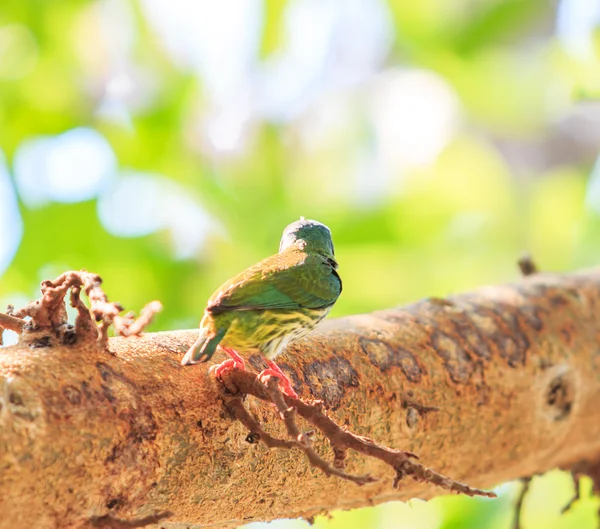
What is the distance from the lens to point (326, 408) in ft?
6.98

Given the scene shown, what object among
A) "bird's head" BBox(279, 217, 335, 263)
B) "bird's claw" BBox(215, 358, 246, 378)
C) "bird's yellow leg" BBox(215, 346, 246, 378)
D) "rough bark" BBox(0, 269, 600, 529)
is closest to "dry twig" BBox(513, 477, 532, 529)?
"rough bark" BBox(0, 269, 600, 529)

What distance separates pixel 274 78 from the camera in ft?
18.7

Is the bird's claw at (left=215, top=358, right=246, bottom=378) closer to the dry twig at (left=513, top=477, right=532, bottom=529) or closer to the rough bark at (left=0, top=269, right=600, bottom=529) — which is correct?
the rough bark at (left=0, top=269, right=600, bottom=529)

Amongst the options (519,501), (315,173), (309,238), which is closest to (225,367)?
(309,238)

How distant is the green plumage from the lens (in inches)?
77.7

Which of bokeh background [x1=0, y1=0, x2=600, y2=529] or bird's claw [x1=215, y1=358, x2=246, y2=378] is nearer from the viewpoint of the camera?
bird's claw [x1=215, y1=358, x2=246, y2=378]

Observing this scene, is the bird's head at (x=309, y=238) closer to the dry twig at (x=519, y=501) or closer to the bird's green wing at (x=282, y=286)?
the bird's green wing at (x=282, y=286)

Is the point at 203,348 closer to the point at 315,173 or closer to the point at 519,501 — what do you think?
the point at 519,501

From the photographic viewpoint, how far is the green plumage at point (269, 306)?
1975 millimetres

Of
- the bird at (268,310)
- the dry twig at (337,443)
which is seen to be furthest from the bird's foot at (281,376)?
the dry twig at (337,443)

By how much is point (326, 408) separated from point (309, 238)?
72 cm

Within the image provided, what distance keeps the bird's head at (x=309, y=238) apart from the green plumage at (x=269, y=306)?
0.39 feet

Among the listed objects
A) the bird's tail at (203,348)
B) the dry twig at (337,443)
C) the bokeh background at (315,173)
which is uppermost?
the bokeh background at (315,173)

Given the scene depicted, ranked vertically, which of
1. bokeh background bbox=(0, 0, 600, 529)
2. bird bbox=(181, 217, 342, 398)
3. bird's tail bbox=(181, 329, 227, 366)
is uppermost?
bokeh background bbox=(0, 0, 600, 529)
